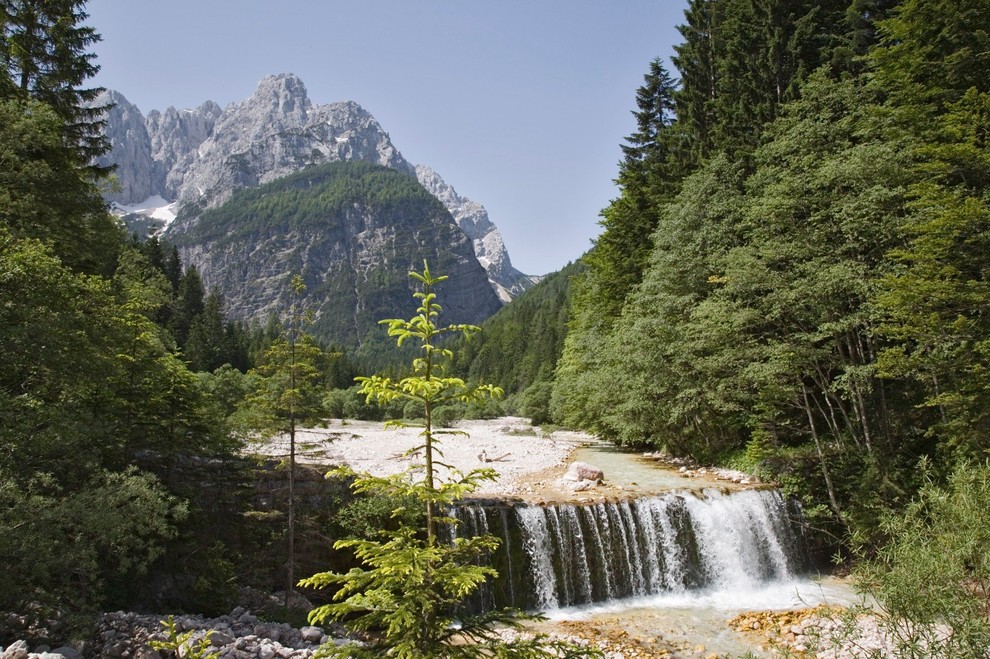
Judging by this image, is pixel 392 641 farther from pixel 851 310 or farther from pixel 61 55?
pixel 61 55

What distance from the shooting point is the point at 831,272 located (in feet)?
50.0

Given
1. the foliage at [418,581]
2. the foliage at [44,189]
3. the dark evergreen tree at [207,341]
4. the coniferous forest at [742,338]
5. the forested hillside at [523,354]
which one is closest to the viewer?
the foliage at [418,581]

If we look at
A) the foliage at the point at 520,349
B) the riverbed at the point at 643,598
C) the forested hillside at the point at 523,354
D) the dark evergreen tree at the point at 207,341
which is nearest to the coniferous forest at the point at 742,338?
the riverbed at the point at 643,598

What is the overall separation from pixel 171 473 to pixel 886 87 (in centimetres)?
2510

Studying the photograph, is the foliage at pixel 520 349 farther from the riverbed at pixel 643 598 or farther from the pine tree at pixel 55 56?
the pine tree at pixel 55 56

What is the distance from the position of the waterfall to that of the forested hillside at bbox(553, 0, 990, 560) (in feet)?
7.56

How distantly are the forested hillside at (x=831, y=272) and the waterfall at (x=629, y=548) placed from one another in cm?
230

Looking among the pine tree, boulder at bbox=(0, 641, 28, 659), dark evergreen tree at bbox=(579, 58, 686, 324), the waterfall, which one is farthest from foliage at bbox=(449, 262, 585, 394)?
boulder at bbox=(0, 641, 28, 659)

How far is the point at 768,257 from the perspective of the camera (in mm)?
16797

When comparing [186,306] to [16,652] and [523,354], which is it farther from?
[16,652]

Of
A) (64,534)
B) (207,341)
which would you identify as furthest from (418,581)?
(207,341)

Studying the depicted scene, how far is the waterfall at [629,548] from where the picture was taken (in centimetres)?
1545

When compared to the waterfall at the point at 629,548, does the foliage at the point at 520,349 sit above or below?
above

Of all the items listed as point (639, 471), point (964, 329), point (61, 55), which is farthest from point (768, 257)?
point (61, 55)
